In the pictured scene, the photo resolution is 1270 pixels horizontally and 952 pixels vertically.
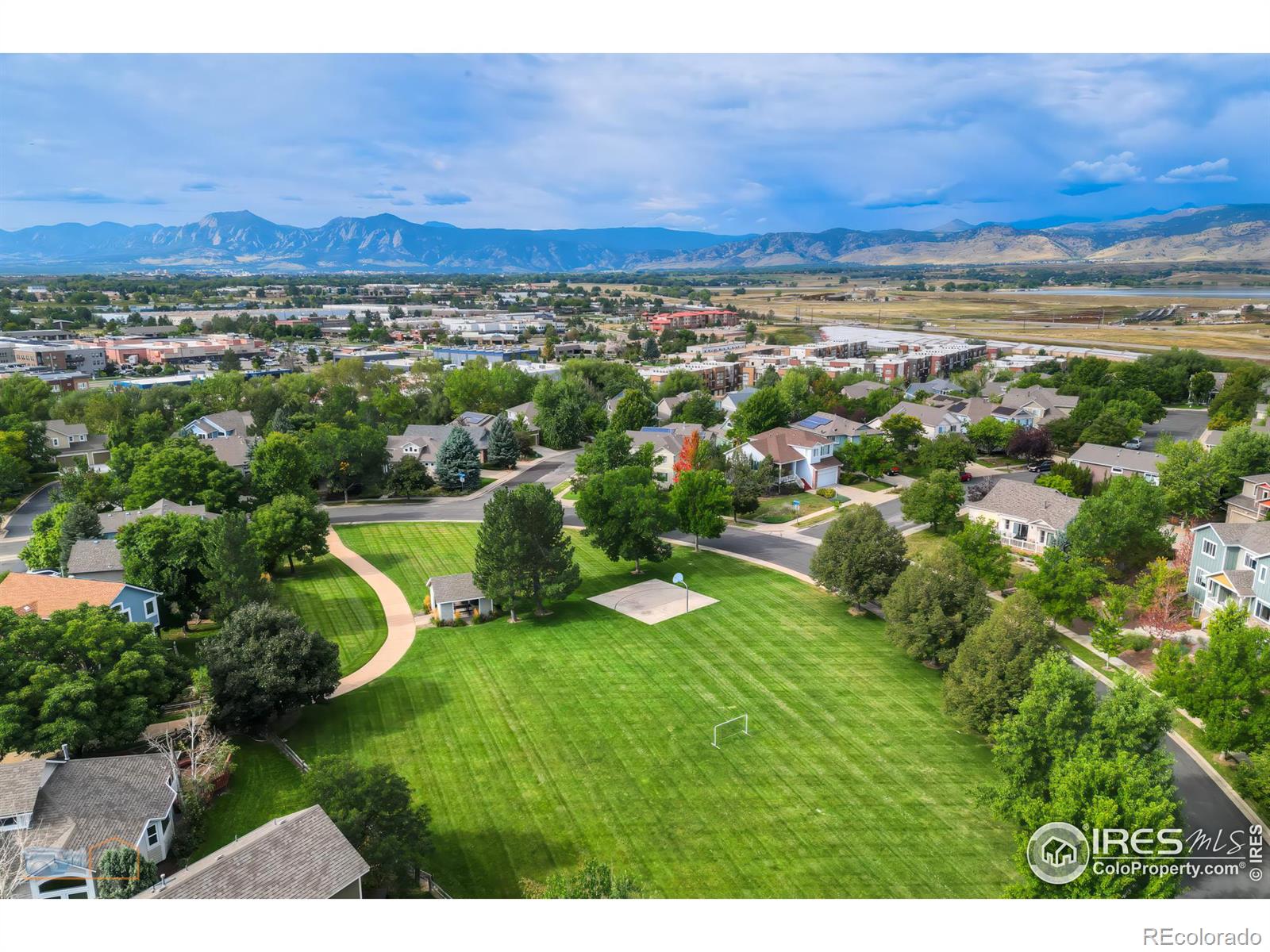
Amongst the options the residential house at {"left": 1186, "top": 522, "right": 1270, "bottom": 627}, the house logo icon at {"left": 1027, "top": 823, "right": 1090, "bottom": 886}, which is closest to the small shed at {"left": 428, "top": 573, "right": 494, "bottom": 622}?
the house logo icon at {"left": 1027, "top": 823, "right": 1090, "bottom": 886}

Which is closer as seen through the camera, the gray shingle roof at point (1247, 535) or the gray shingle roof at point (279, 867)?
the gray shingle roof at point (279, 867)

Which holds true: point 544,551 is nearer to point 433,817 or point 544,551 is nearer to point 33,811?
point 433,817

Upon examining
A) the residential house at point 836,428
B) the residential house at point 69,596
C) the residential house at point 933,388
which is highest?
the residential house at point 933,388

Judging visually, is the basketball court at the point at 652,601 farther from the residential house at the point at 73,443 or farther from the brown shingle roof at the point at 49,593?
the residential house at the point at 73,443

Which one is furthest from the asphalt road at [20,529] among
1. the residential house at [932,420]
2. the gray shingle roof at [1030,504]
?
the residential house at [932,420]

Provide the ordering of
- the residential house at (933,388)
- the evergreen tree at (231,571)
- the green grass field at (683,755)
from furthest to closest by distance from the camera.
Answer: the residential house at (933,388) < the evergreen tree at (231,571) < the green grass field at (683,755)

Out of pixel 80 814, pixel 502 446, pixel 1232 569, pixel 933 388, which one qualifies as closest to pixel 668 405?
pixel 502 446

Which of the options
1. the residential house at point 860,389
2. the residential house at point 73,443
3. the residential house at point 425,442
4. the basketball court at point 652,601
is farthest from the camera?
the residential house at point 860,389

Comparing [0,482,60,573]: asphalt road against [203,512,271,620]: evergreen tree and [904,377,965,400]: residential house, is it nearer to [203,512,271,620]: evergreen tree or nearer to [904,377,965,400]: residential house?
[203,512,271,620]: evergreen tree
